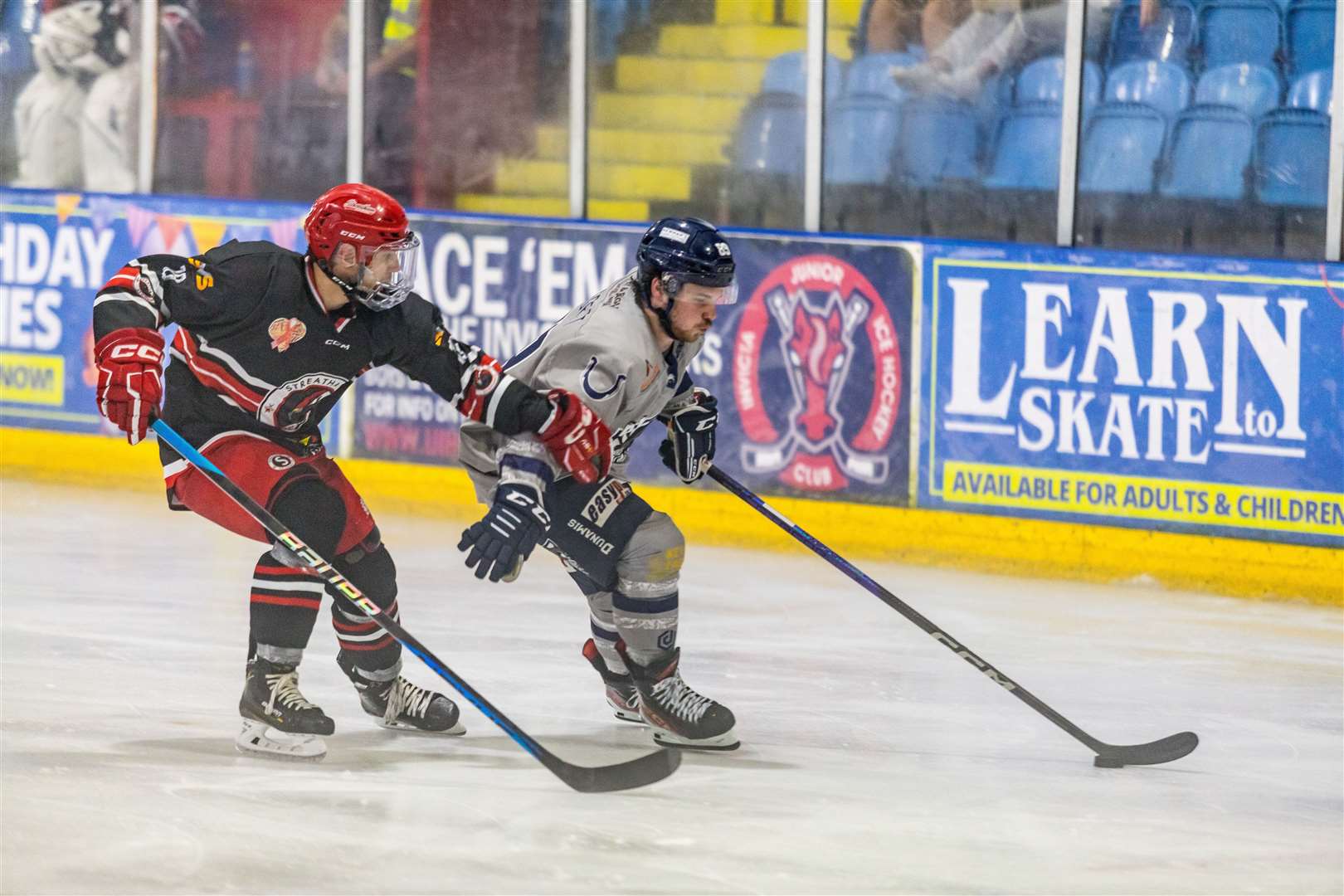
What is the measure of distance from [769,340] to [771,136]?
0.76 m

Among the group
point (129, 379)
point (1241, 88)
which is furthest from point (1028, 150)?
point (129, 379)

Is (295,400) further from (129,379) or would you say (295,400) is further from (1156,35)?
(1156,35)

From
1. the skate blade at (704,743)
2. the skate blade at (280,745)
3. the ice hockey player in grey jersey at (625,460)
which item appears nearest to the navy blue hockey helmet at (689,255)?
the ice hockey player in grey jersey at (625,460)

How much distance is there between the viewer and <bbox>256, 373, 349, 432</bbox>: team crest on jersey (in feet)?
12.7

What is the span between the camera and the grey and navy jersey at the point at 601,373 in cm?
374

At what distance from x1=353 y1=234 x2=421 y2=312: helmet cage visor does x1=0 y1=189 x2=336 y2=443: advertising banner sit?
3171 mm

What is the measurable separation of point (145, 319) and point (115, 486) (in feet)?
11.1

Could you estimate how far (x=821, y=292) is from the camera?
608 cm

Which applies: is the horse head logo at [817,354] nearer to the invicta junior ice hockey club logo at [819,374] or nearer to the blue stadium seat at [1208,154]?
the invicta junior ice hockey club logo at [819,374]

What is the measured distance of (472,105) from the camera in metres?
7.01

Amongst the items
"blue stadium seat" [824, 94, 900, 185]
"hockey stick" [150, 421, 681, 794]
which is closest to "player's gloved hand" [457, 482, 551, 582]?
"hockey stick" [150, 421, 681, 794]

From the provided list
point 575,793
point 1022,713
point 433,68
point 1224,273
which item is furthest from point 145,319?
point 433,68

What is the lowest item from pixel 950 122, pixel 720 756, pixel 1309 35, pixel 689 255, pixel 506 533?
pixel 720 756

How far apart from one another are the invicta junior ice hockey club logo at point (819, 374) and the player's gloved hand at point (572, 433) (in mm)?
2372
